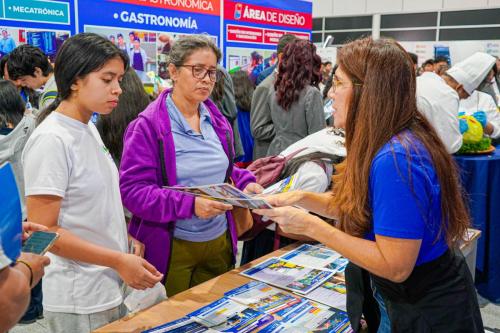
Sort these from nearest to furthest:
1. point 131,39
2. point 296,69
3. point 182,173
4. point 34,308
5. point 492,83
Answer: point 182,173, point 34,308, point 296,69, point 131,39, point 492,83

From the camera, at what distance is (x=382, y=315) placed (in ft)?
4.39

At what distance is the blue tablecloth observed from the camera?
349 centimetres

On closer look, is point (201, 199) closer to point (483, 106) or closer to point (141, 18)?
point (141, 18)

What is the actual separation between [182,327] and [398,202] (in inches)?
30.6

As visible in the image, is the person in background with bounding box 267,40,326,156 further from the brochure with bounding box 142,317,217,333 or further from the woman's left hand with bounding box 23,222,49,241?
the woman's left hand with bounding box 23,222,49,241

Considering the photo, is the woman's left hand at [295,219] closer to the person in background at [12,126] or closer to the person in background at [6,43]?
the person in background at [12,126]

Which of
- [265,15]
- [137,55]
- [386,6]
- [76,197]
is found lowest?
[76,197]

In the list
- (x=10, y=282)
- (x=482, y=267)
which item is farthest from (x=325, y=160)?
(x=482, y=267)

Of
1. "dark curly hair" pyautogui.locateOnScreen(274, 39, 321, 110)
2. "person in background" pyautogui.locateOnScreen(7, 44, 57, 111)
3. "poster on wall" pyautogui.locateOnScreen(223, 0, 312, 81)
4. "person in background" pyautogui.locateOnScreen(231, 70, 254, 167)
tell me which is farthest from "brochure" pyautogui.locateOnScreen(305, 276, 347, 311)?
"poster on wall" pyautogui.locateOnScreen(223, 0, 312, 81)

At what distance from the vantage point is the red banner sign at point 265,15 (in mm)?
5148

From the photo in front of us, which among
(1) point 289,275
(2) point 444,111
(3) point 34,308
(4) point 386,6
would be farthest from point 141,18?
(4) point 386,6

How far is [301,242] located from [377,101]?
3.86 feet

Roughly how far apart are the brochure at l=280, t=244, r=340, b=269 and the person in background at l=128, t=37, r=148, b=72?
272 centimetres

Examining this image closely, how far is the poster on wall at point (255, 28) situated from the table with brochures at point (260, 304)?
374 centimetres
